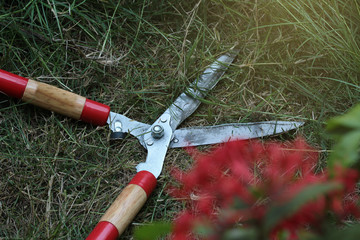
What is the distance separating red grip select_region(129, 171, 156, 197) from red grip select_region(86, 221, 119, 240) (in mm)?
137

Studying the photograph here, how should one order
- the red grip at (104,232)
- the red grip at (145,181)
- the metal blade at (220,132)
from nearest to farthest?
the red grip at (104,232), the red grip at (145,181), the metal blade at (220,132)

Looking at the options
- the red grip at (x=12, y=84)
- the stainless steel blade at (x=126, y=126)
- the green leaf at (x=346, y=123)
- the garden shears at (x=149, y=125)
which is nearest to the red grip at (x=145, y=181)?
the garden shears at (x=149, y=125)

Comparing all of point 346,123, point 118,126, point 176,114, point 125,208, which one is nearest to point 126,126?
point 118,126

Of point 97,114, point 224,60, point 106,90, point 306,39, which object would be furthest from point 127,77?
point 306,39

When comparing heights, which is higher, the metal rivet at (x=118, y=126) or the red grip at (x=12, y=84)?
the red grip at (x=12, y=84)

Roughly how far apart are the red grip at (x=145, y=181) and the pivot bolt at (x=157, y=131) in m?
0.12

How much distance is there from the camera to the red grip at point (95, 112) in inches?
50.3

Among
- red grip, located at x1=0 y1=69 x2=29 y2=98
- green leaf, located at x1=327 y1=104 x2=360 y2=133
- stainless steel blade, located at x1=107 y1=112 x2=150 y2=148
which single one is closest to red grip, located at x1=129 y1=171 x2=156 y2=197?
stainless steel blade, located at x1=107 y1=112 x2=150 y2=148

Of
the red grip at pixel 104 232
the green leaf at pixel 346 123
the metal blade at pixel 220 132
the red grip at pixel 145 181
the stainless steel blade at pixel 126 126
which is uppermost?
the green leaf at pixel 346 123

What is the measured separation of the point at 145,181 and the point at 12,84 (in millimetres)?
479

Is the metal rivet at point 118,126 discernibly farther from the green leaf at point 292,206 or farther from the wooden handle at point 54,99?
the green leaf at point 292,206

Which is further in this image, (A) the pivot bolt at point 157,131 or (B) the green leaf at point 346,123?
(A) the pivot bolt at point 157,131

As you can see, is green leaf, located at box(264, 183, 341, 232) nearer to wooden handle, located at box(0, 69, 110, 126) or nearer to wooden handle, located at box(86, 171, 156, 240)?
wooden handle, located at box(86, 171, 156, 240)

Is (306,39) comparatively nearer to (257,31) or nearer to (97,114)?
(257,31)
